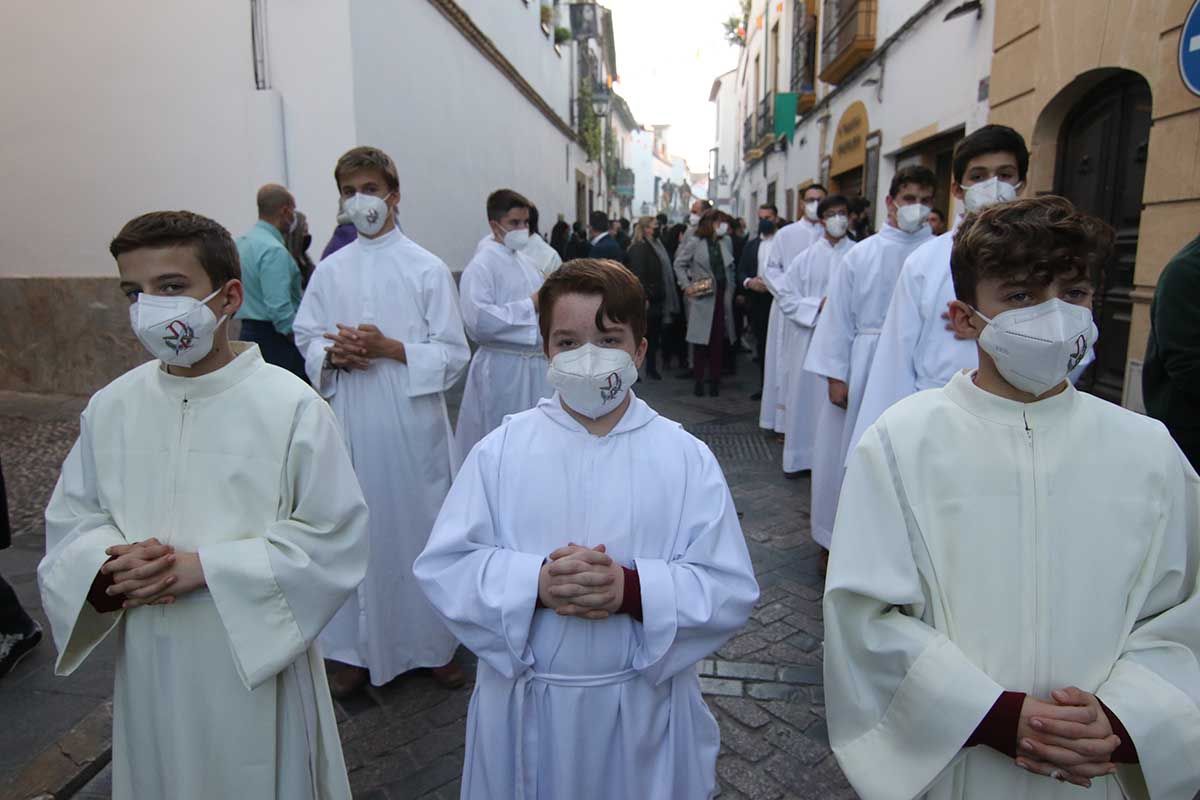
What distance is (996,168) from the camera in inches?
128

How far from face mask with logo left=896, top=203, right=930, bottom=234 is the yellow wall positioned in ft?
5.04

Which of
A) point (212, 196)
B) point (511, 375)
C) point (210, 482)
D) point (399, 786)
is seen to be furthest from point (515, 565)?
point (212, 196)

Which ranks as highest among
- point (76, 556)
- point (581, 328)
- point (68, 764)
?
point (581, 328)

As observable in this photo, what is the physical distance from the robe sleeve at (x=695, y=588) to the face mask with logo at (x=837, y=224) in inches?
204

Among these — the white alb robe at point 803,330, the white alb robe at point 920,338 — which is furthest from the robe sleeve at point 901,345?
the white alb robe at point 803,330

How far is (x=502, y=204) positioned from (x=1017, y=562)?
414 cm

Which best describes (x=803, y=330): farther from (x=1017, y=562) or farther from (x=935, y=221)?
(x=1017, y=562)

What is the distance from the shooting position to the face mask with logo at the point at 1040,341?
162 cm

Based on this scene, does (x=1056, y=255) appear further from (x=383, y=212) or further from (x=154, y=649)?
(x=383, y=212)

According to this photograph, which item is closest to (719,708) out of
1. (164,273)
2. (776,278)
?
(164,273)

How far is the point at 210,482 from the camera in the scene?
2.06 meters

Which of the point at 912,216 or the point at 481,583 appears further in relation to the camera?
the point at 912,216

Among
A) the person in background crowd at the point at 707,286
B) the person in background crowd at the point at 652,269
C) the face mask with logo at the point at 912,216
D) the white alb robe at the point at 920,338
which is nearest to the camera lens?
the white alb robe at the point at 920,338

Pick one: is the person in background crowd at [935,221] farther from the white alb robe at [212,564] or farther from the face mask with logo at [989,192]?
the white alb robe at [212,564]
